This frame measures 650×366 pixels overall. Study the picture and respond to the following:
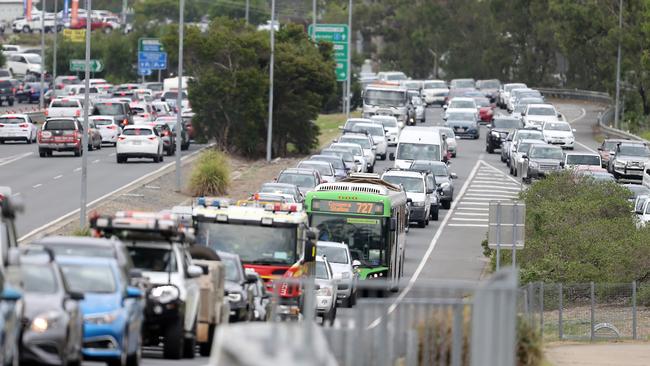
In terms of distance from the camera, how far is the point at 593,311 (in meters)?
30.8

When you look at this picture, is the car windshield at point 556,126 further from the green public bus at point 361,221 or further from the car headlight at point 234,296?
the car headlight at point 234,296

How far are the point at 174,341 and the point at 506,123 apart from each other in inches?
2271

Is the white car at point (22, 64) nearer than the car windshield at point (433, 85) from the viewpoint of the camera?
No

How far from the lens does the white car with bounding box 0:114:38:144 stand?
73625 millimetres

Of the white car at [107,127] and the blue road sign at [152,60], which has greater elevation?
the blue road sign at [152,60]

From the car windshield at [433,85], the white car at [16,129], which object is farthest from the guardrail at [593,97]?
the white car at [16,129]

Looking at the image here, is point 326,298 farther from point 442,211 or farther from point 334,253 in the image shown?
point 442,211

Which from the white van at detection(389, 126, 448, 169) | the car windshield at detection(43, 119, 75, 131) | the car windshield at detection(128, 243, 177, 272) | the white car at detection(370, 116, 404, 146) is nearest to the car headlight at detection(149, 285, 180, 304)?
the car windshield at detection(128, 243, 177, 272)

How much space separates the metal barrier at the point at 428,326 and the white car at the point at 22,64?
365 feet

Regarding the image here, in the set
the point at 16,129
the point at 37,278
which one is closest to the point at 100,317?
the point at 37,278

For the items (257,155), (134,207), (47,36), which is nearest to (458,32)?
(47,36)

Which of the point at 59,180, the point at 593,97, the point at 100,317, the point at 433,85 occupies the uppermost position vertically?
the point at 433,85

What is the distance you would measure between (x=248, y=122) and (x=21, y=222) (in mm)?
25168

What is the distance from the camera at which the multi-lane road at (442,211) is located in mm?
44844
